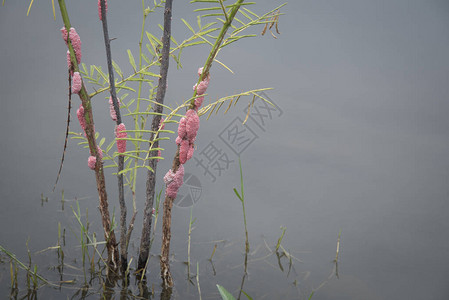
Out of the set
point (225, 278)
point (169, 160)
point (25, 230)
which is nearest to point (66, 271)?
point (25, 230)

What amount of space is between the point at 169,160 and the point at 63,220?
1.23 feet

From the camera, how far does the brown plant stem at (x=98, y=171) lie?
0.78 metres

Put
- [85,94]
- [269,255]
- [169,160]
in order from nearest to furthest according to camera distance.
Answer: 1. [85,94]
2. [269,255]
3. [169,160]

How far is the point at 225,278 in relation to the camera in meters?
0.97

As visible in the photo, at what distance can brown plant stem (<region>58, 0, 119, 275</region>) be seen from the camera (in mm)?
784

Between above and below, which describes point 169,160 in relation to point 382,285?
above

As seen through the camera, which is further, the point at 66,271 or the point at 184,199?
the point at 184,199

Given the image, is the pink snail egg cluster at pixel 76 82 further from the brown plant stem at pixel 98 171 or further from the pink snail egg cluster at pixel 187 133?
the pink snail egg cluster at pixel 187 133

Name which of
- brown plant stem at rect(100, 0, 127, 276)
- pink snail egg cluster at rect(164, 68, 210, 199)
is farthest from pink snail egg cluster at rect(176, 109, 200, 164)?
brown plant stem at rect(100, 0, 127, 276)

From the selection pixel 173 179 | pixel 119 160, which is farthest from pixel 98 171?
pixel 173 179

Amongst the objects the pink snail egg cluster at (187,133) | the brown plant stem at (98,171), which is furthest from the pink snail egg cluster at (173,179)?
the brown plant stem at (98,171)

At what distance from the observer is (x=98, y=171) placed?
34.2 inches

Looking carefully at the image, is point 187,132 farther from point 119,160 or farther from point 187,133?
point 119,160

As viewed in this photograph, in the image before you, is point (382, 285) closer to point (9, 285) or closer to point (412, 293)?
point (412, 293)
